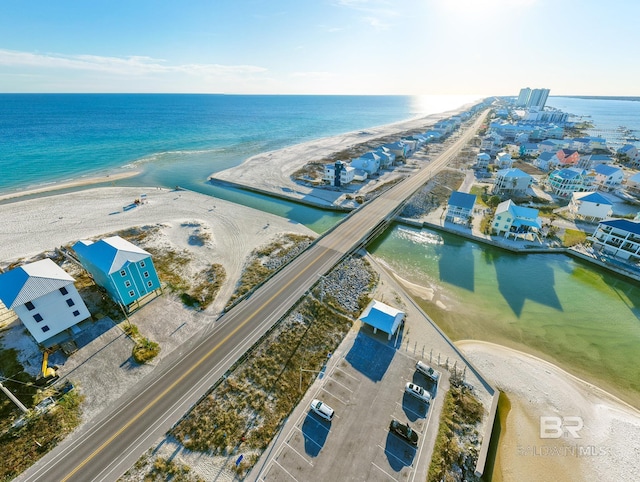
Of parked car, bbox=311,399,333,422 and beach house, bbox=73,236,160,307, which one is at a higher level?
beach house, bbox=73,236,160,307

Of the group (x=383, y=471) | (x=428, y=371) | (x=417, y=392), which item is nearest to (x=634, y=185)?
(x=428, y=371)

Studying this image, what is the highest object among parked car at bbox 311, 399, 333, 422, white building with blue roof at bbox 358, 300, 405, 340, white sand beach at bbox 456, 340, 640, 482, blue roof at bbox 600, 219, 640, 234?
blue roof at bbox 600, 219, 640, 234

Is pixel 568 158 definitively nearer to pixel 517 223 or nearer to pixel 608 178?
pixel 608 178

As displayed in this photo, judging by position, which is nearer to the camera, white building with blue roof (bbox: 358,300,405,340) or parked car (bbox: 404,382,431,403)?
parked car (bbox: 404,382,431,403)

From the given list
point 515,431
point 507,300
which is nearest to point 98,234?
point 515,431

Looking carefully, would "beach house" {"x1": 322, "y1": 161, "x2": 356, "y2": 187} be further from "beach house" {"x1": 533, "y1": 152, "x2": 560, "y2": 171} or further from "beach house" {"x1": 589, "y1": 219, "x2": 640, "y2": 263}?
"beach house" {"x1": 533, "y1": 152, "x2": 560, "y2": 171}

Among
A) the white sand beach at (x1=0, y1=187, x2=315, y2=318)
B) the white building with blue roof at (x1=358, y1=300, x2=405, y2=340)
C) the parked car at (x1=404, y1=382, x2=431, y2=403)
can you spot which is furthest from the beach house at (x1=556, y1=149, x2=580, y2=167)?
the parked car at (x1=404, y1=382, x2=431, y2=403)
